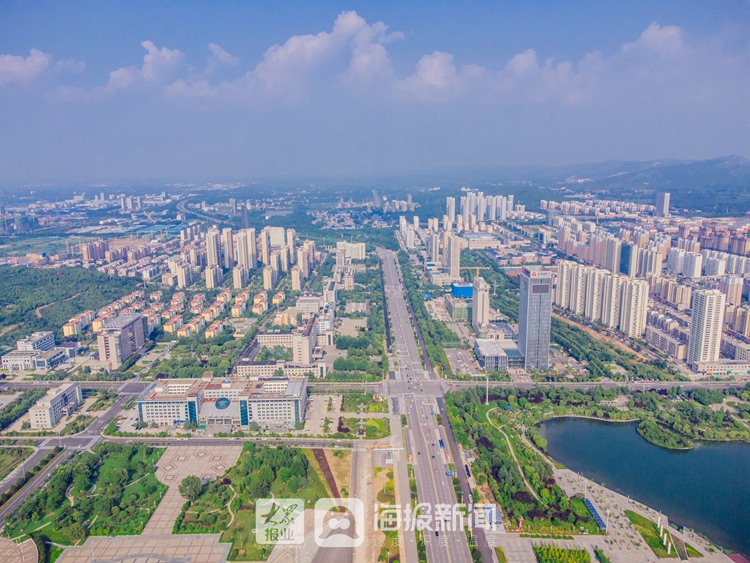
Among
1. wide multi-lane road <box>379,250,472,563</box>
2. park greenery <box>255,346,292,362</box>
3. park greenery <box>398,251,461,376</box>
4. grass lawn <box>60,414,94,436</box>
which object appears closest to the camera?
wide multi-lane road <box>379,250,472,563</box>

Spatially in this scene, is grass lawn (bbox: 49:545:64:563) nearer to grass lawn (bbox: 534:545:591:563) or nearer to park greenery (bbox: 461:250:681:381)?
grass lawn (bbox: 534:545:591:563)

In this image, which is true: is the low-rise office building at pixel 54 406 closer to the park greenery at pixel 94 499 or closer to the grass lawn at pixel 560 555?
the park greenery at pixel 94 499

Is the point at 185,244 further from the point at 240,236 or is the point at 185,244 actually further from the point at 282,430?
the point at 282,430

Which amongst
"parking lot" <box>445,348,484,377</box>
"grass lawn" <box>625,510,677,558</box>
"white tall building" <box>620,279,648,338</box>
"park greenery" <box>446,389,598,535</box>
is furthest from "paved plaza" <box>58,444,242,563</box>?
"white tall building" <box>620,279,648,338</box>

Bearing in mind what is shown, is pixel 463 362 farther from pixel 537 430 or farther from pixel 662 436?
pixel 662 436

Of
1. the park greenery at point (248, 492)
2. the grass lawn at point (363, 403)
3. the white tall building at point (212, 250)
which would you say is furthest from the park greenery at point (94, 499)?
the white tall building at point (212, 250)

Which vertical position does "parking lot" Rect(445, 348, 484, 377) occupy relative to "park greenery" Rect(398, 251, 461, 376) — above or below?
below

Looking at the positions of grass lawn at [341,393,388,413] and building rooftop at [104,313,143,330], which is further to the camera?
building rooftop at [104,313,143,330]
